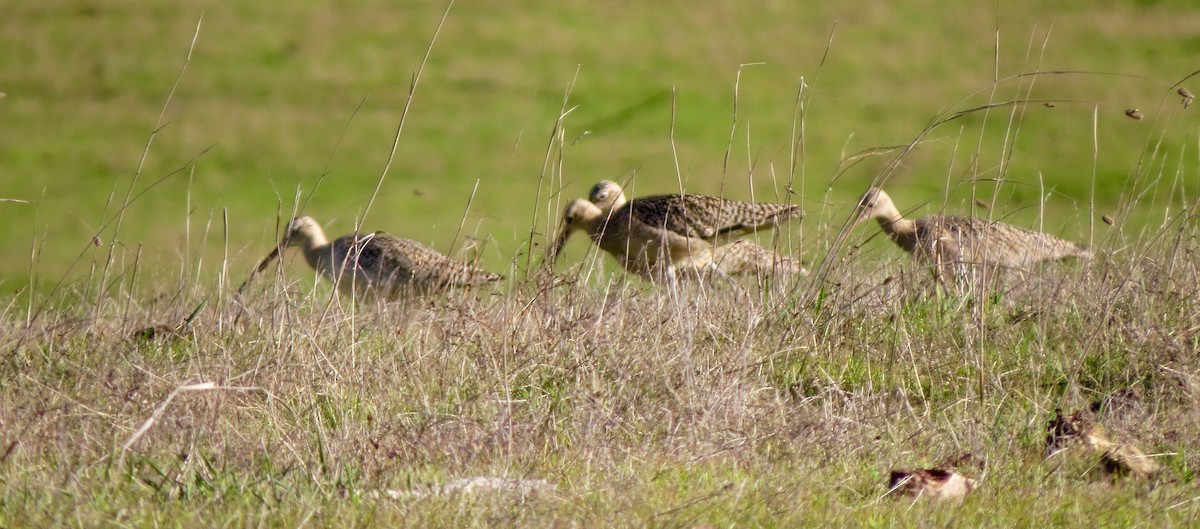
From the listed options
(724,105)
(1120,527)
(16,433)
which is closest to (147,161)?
(724,105)

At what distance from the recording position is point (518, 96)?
2347cm

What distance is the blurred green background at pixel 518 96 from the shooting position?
19.6 m

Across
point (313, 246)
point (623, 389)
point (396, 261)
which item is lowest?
point (313, 246)

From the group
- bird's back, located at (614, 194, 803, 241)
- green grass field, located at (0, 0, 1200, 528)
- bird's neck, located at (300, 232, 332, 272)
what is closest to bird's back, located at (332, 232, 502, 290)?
green grass field, located at (0, 0, 1200, 528)

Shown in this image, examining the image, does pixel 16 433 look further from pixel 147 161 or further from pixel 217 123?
pixel 217 123

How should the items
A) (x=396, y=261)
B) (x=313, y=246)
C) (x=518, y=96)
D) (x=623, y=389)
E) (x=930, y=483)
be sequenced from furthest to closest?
(x=518, y=96) < (x=313, y=246) < (x=396, y=261) < (x=623, y=389) < (x=930, y=483)

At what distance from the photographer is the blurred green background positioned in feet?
64.2

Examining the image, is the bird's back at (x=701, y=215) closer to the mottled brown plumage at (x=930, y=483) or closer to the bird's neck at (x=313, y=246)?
the bird's neck at (x=313, y=246)

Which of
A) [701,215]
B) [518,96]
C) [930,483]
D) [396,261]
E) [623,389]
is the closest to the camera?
[930,483]

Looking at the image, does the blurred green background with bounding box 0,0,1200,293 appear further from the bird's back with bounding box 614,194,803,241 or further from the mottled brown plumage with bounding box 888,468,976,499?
the mottled brown plumage with bounding box 888,468,976,499

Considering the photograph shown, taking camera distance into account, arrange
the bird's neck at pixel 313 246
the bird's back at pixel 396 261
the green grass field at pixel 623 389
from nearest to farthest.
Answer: the green grass field at pixel 623 389 → the bird's back at pixel 396 261 → the bird's neck at pixel 313 246

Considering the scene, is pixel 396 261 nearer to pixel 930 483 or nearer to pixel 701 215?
pixel 701 215

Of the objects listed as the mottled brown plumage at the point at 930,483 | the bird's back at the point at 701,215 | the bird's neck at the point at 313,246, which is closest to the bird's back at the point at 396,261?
the bird's neck at the point at 313,246

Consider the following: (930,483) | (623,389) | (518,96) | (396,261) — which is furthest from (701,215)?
(518,96)
